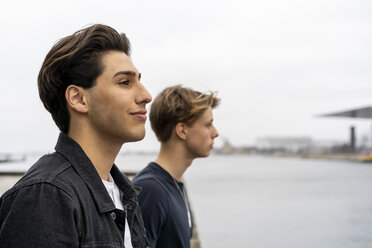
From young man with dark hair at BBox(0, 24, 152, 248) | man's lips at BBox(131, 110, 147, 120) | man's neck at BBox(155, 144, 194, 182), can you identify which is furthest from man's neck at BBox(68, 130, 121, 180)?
man's neck at BBox(155, 144, 194, 182)

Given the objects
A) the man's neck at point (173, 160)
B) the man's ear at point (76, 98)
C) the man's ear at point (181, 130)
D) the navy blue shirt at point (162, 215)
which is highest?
the man's ear at point (76, 98)

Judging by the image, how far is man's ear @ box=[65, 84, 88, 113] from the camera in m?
1.44

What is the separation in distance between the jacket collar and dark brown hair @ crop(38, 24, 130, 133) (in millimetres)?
107

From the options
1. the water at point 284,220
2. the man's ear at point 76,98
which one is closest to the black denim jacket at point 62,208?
the man's ear at point 76,98

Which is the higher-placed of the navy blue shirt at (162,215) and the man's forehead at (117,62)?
the man's forehead at (117,62)

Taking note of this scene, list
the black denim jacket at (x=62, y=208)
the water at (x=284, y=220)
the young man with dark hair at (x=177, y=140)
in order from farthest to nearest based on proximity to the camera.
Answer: the water at (x=284, y=220) < the young man with dark hair at (x=177, y=140) < the black denim jacket at (x=62, y=208)

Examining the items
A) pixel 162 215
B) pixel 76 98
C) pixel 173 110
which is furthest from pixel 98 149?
pixel 173 110

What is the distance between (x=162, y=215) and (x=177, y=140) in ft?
2.15

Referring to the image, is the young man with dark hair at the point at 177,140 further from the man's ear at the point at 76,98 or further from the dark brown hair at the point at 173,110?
the man's ear at the point at 76,98

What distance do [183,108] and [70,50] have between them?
1491 millimetres

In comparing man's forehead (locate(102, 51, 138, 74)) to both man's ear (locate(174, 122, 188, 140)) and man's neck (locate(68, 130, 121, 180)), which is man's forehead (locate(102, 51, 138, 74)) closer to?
man's neck (locate(68, 130, 121, 180))

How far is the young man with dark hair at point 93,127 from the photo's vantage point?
127 cm

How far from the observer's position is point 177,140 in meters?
2.88

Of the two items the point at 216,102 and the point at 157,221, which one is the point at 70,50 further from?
the point at 216,102
